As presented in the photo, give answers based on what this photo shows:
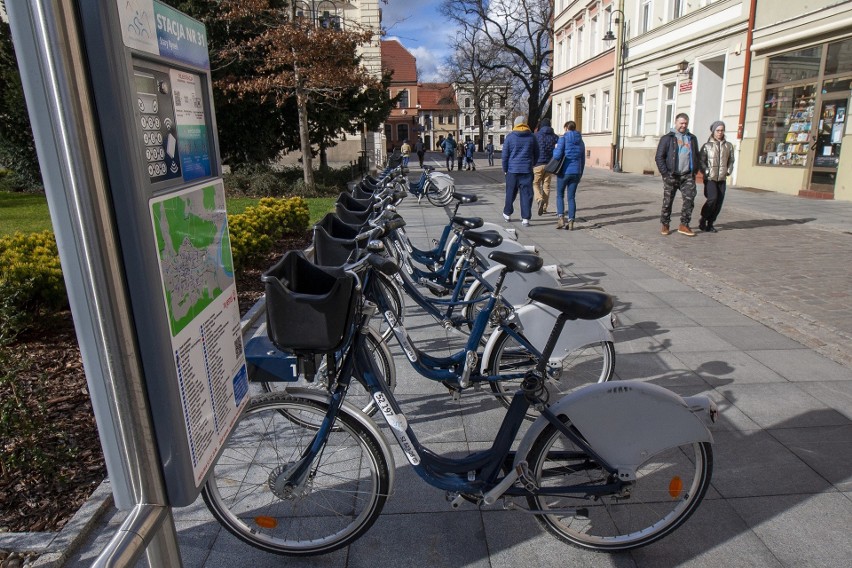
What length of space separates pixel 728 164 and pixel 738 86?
891cm

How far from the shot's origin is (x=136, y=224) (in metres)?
1.44

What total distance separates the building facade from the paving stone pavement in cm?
662

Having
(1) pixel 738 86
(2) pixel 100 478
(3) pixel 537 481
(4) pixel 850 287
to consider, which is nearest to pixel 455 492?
(3) pixel 537 481

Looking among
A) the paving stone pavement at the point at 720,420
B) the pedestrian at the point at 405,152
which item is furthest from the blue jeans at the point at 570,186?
the pedestrian at the point at 405,152

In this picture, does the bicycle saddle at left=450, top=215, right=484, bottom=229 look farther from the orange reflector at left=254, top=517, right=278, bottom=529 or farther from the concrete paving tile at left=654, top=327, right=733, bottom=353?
the orange reflector at left=254, top=517, right=278, bottom=529

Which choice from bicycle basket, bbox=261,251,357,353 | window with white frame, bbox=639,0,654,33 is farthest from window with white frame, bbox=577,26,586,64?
bicycle basket, bbox=261,251,357,353

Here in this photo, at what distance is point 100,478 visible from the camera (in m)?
3.05

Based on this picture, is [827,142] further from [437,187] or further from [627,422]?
[627,422]

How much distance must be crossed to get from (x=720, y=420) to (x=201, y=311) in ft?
10.4

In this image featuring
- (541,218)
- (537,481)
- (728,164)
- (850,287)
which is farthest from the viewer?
(541,218)

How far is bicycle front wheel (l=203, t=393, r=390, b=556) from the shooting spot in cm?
248

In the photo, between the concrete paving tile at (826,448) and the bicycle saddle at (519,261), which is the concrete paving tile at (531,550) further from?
the concrete paving tile at (826,448)

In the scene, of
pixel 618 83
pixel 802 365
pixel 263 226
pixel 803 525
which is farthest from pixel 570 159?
pixel 618 83

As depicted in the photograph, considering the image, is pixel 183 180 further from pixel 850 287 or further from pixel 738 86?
pixel 738 86
